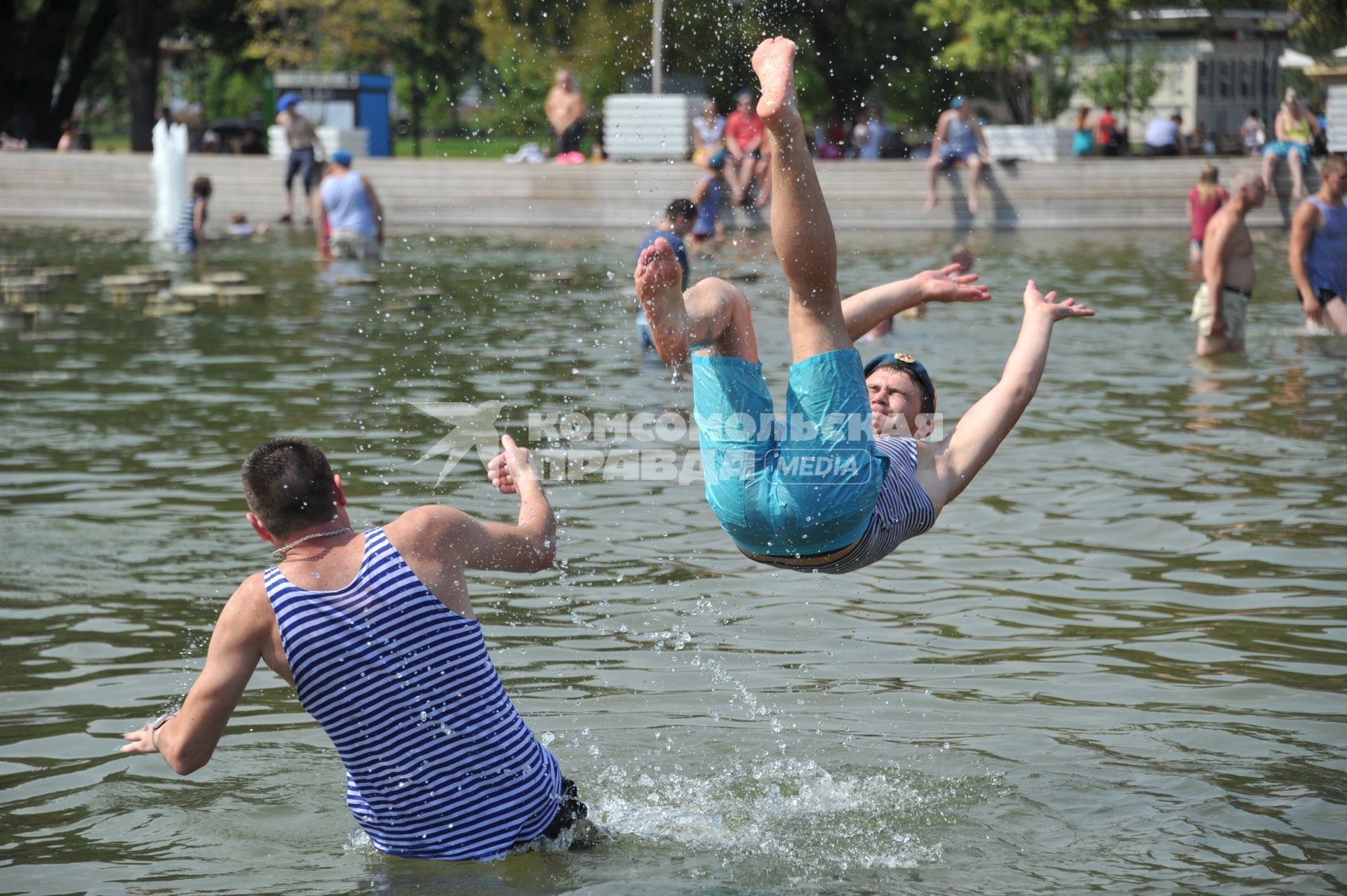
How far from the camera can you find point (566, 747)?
6.50m

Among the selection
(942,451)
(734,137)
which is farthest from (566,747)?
(734,137)

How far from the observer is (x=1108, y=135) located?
46.9 metres

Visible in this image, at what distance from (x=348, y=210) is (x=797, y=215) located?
742 inches

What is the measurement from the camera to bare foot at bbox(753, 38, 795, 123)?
523 cm

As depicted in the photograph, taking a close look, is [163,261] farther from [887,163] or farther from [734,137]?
[887,163]

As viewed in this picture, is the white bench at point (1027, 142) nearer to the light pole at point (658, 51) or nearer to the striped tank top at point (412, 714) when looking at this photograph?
the light pole at point (658, 51)

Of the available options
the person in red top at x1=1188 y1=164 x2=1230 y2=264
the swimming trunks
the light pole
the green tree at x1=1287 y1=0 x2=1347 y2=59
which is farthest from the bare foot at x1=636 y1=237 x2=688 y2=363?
the light pole

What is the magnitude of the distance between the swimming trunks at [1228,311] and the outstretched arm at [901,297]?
953 cm

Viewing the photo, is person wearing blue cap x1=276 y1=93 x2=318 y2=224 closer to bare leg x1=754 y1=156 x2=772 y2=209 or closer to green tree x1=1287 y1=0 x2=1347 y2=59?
bare leg x1=754 y1=156 x2=772 y2=209

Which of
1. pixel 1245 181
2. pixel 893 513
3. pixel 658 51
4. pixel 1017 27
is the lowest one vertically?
pixel 893 513

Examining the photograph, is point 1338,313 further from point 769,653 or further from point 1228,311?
point 769,653

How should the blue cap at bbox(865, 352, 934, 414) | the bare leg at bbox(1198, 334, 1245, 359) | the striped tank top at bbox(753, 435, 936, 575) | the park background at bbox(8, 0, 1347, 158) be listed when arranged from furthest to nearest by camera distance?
the park background at bbox(8, 0, 1347, 158) < the bare leg at bbox(1198, 334, 1245, 359) < the blue cap at bbox(865, 352, 934, 414) < the striped tank top at bbox(753, 435, 936, 575)

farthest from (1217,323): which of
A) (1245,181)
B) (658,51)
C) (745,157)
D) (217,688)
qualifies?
(658,51)

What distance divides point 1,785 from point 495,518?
415 cm
